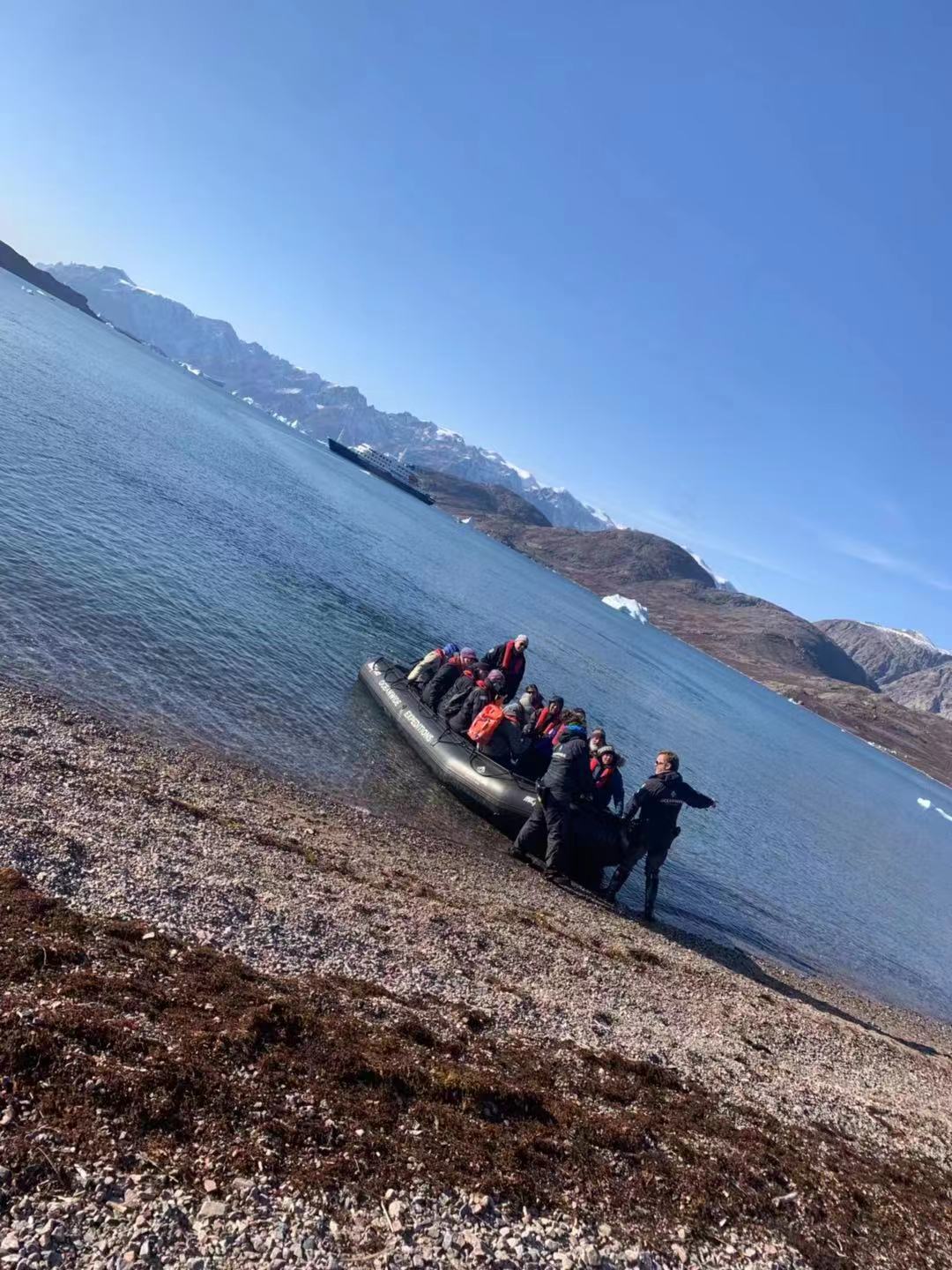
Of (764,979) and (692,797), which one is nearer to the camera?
(692,797)

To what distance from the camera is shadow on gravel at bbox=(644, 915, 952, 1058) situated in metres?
15.1

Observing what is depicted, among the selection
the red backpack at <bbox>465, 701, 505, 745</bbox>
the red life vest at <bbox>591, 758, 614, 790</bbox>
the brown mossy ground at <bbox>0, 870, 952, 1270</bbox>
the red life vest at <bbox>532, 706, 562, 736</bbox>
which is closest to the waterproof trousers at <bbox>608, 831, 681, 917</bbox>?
the red life vest at <bbox>591, 758, 614, 790</bbox>

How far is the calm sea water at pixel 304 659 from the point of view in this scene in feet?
56.6

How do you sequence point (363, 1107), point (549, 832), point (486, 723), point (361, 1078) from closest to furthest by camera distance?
point (363, 1107)
point (361, 1078)
point (549, 832)
point (486, 723)

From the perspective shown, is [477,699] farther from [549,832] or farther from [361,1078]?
[361,1078]

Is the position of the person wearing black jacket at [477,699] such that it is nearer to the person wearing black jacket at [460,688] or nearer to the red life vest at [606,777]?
A: the person wearing black jacket at [460,688]

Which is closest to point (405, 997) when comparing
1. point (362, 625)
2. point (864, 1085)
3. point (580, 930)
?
point (580, 930)

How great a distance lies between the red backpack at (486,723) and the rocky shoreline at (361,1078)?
5.83 meters

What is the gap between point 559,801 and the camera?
1487 centimetres

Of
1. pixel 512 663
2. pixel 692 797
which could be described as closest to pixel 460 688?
pixel 512 663

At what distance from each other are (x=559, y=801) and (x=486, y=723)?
4.03 metres

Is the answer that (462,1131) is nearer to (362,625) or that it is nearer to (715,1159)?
(715,1159)

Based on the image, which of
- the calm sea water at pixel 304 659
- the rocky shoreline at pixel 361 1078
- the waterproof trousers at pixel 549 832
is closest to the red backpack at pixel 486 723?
the calm sea water at pixel 304 659

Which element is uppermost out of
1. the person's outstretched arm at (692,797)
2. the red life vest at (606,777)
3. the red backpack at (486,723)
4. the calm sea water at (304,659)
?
the person's outstretched arm at (692,797)
